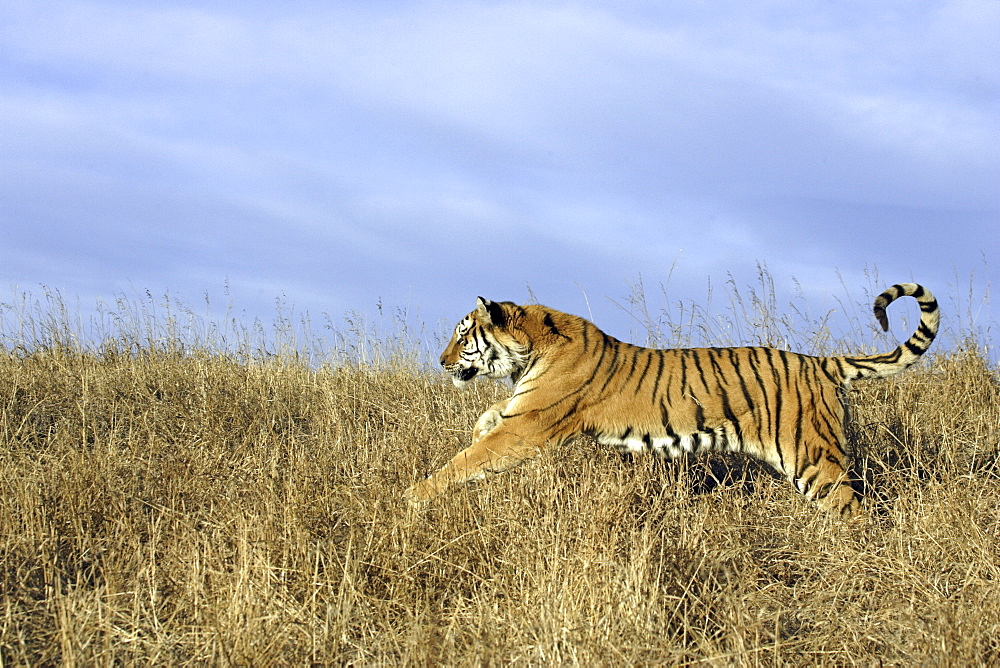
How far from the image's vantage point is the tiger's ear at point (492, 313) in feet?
19.5

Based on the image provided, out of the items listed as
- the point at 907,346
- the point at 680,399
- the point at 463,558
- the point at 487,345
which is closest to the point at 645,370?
the point at 680,399

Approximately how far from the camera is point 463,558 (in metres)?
4.34

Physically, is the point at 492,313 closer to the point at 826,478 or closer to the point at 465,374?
the point at 465,374

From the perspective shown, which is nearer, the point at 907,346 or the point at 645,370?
the point at 907,346

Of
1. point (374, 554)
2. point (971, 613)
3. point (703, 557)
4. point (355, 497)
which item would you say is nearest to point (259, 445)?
point (355, 497)

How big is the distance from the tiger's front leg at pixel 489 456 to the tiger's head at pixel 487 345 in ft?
1.60

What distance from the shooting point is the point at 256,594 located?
375cm

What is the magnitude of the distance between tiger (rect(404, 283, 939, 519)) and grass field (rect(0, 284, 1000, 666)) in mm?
193

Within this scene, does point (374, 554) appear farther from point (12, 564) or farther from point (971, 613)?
point (971, 613)

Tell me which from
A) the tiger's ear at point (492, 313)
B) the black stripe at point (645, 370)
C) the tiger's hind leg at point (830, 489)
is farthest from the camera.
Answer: the tiger's ear at point (492, 313)

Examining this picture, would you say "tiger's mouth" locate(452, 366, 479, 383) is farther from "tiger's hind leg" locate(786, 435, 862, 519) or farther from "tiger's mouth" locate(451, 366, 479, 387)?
"tiger's hind leg" locate(786, 435, 862, 519)

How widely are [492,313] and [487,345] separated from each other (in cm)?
24

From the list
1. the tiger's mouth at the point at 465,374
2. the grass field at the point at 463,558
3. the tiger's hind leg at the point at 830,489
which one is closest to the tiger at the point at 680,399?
the tiger's hind leg at the point at 830,489

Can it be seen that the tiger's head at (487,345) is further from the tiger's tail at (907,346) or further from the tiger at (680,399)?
the tiger's tail at (907,346)
